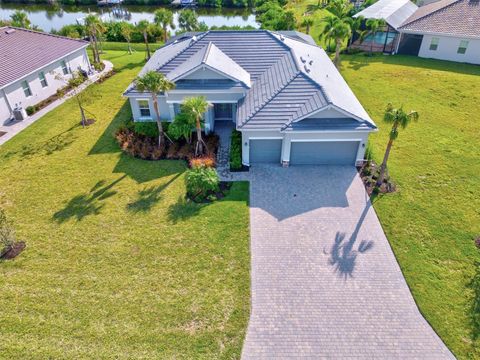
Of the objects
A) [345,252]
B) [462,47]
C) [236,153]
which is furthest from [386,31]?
[345,252]

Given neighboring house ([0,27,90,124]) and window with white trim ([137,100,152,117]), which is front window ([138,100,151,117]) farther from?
neighboring house ([0,27,90,124])

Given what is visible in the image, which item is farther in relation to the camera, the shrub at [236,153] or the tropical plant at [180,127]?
the tropical plant at [180,127]

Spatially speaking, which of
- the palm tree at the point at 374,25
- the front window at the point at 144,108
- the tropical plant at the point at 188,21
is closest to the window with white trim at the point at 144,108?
the front window at the point at 144,108

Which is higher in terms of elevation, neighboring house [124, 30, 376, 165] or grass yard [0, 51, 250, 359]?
neighboring house [124, 30, 376, 165]

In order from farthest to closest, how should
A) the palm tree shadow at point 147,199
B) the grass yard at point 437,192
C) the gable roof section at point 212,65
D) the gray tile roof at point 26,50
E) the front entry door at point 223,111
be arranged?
the gray tile roof at point 26,50
the front entry door at point 223,111
the gable roof section at point 212,65
the palm tree shadow at point 147,199
the grass yard at point 437,192

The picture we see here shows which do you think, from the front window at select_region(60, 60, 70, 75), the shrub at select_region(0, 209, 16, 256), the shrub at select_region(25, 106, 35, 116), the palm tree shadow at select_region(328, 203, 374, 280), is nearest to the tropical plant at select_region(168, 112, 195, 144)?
the shrub at select_region(0, 209, 16, 256)

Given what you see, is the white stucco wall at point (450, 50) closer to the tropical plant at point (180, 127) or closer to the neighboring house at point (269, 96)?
the neighboring house at point (269, 96)
